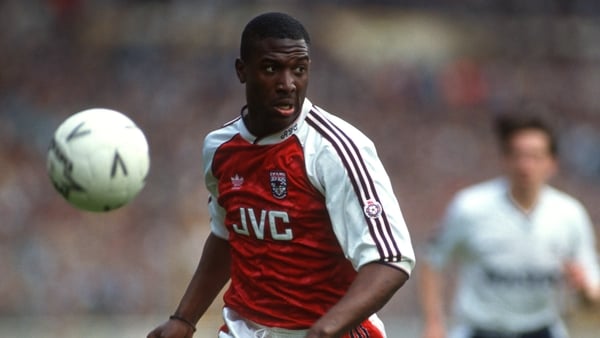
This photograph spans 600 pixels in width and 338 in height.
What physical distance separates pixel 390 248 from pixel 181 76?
19.9 metres

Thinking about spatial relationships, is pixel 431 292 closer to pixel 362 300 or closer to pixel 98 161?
pixel 98 161

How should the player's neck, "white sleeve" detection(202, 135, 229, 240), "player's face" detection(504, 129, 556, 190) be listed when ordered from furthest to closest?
the player's neck → "player's face" detection(504, 129, 556, 190) → "white sleeve" detection(202, 135, 229, 240)

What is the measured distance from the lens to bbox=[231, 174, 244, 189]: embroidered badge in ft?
15.4

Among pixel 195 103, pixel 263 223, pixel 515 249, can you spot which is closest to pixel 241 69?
pixel 263 223

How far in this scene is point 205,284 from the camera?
5.16 m

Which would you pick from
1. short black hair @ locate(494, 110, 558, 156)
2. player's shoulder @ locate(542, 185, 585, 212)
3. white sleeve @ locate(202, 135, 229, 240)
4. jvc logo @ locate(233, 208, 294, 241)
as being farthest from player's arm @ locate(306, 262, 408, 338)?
player's shoulder @ locate(542, 185, 585, 212)

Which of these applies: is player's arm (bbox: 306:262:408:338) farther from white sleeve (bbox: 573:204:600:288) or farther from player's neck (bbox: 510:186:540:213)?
player's neck (bbox: 510:186:540:213)

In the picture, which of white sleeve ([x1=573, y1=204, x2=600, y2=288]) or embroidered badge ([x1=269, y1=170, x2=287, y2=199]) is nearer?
embroidered badge ([x1=269, y1=170, x2=287, y2=199])

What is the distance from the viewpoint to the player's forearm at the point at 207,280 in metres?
5.12

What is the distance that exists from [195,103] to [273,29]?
1887 cm

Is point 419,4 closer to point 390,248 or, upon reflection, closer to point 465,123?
point 465,123

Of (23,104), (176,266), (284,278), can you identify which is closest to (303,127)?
(284,278)

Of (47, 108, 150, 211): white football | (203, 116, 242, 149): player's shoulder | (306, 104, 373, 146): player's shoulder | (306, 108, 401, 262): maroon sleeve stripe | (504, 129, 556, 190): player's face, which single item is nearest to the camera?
(306, 108, 401, 262): maroon sleeve stripe

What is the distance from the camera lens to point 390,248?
13.5 ft
